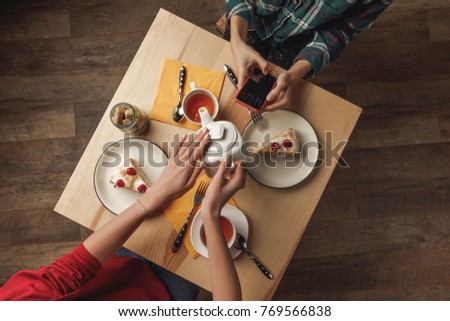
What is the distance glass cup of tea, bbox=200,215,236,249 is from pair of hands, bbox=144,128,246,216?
0.35 ft

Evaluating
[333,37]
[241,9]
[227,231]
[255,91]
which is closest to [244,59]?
[255,91]

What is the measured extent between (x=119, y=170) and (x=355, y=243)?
126 cm

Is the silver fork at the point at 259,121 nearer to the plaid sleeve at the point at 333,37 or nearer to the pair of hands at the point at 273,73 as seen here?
the pair of hands at the point at 273,73

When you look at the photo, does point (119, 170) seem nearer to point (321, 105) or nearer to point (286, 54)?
point (321, 105)

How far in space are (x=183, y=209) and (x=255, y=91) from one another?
425 mm

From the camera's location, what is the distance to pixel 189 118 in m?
1.09

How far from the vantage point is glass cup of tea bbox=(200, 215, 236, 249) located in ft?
3.40

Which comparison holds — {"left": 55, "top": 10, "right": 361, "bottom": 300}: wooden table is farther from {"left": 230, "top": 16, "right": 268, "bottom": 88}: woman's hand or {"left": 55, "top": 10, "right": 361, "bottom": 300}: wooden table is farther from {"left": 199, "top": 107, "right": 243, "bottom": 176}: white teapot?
{"left": 199, "top": 107, "right": 243, "bottom": 176}: white teapot

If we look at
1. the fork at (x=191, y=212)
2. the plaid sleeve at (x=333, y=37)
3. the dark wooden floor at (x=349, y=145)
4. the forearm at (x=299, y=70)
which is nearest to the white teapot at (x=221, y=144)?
the fork at (x=191, y=212)

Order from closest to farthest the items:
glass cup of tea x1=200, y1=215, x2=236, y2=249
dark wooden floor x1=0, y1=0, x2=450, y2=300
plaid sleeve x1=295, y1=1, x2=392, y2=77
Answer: glass cup of tea x1=200, y1=215, x2=236, y2=249
plaid sleeve x1=295, y1=1, x2=392, y2=77
dark wooden floor x1=0, y1=0, x2=450, y2=300

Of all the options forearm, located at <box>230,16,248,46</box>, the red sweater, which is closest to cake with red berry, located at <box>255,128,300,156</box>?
forearm, located at <box>230,16,248,46</box>

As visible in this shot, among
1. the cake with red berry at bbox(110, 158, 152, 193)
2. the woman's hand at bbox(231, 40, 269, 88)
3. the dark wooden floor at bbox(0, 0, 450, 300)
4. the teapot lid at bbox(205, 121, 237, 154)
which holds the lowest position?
the dark wooden floor at bbox(0, 0, 450, 300)

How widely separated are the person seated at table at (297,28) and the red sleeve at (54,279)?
703mm

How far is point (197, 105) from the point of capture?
3.65ft
